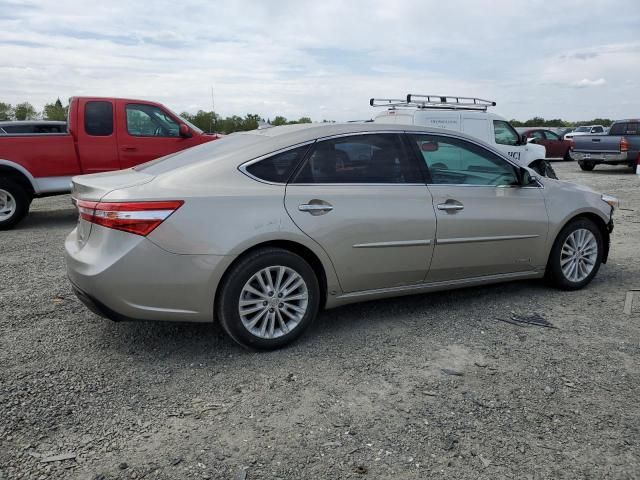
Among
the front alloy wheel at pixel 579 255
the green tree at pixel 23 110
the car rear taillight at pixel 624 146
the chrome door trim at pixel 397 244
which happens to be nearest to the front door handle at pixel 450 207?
the chrome door trim at pixel 397 244

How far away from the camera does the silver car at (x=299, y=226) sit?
3.54 m

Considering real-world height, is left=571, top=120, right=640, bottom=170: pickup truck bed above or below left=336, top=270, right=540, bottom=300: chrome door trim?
above

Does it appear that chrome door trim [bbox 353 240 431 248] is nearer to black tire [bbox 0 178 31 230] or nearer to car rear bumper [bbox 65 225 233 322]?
car rear bumper [bbox 65 225 233 322]

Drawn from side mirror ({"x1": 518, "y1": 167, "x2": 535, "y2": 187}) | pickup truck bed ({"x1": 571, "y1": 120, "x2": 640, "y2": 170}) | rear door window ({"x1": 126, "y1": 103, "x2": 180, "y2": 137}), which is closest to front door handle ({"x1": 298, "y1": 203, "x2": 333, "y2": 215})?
side mirror ({"x1": 518, "y1": 167, "x2": 535, "y2": 187})

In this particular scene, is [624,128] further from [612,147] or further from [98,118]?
[98,118]

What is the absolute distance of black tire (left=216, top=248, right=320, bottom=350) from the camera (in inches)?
144

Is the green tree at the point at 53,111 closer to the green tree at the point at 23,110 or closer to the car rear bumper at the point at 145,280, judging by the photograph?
the green tree at the point at 23,110

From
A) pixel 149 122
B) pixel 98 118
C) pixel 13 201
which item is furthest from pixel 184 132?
pixel 13 201

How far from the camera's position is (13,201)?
858 centimetres

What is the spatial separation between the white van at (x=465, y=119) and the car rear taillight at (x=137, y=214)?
750 cm

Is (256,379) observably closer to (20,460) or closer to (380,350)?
(380,350)

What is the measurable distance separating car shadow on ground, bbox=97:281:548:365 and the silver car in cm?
23

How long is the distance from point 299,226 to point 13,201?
6493mm

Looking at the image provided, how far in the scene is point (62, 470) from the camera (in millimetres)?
2617
